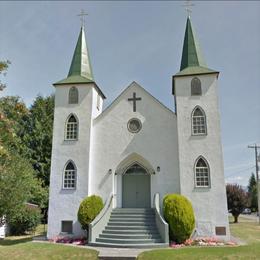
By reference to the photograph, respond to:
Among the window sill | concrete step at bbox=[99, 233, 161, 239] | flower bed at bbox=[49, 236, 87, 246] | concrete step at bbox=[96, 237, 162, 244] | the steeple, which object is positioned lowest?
flower bed at bbox=[49, 236, 87, 246]

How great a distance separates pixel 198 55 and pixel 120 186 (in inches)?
396

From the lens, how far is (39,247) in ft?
41.5

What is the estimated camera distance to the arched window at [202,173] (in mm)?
15758

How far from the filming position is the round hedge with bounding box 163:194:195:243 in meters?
13.7

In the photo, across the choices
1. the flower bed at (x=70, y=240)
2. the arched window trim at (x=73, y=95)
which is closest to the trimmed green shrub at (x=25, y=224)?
the flower bed at (x=70, y=240)

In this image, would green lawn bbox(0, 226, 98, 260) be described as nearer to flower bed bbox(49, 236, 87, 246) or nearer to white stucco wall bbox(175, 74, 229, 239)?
flower bed bbox(49, 236, 87, 246)

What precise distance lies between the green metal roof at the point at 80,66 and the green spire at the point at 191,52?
6473mm

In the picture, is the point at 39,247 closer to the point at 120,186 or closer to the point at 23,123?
the point at 120,186

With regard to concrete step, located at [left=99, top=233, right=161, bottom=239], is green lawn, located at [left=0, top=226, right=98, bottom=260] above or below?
below

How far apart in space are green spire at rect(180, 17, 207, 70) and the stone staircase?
9.78 metres

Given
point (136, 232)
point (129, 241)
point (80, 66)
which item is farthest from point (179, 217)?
point (80, 66)

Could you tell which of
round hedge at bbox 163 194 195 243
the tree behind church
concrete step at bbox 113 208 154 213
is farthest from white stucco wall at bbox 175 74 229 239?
the tree behind church

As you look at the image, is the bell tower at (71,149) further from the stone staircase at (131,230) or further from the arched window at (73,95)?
the stone staircase at (131,230)

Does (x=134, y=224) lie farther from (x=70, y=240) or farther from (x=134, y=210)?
(x=70, y=240)
